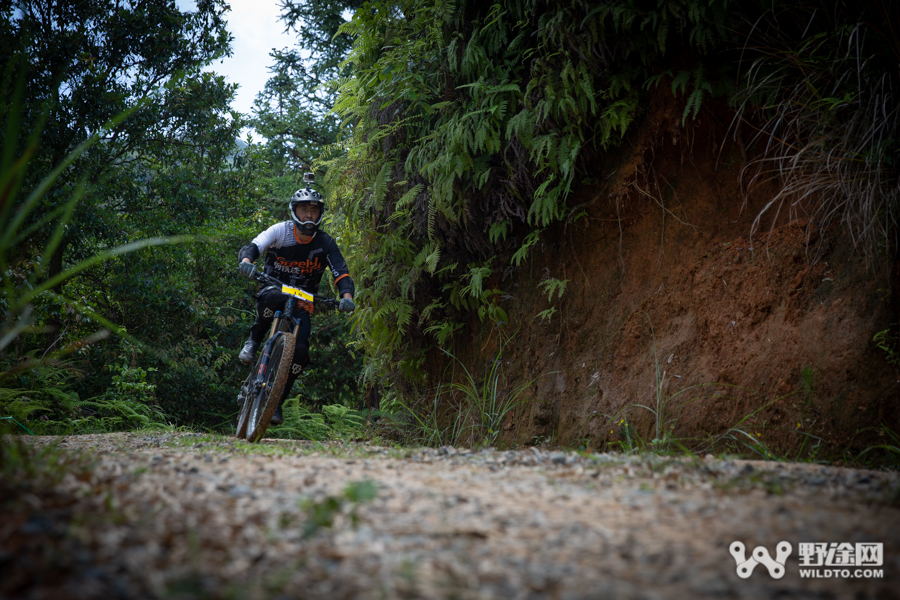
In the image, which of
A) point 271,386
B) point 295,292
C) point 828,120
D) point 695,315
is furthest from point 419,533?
point 295,292

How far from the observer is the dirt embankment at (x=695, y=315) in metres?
3.75

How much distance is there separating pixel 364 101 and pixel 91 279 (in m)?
7.16

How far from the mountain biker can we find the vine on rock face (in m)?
0.63

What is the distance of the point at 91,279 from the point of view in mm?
11016

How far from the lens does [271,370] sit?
568 centimetres

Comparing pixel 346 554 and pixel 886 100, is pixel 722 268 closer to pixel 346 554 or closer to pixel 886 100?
pixel 886 100

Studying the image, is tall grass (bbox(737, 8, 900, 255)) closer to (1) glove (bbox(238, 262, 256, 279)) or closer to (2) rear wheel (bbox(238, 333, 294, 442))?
(2) rear wheel (bbox(238, 333, 294, 442))

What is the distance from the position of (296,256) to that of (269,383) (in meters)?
1.41

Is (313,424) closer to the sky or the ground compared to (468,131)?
closer to the ground

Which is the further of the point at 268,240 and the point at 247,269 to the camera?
the point at 268,240

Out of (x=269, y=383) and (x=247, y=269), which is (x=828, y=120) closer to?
(x=247, y=269)

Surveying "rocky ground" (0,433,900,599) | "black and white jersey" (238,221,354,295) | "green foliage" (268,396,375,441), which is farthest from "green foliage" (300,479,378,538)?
"green foliage" (268,396,375,441)

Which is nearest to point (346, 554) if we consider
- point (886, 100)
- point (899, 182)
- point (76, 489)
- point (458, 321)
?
point (76, 489)

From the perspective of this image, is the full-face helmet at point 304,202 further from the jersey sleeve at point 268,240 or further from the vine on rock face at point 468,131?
the vine on rock face at point 468,131
